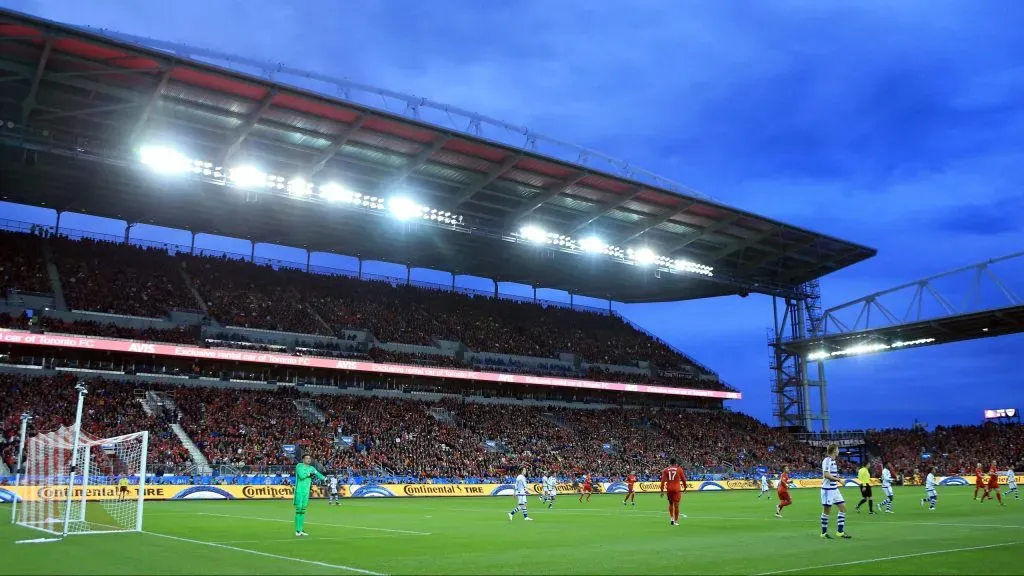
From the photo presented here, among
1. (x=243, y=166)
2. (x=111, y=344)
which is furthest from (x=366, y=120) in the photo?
(x=111, y=344)

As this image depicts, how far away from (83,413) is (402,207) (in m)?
22.4

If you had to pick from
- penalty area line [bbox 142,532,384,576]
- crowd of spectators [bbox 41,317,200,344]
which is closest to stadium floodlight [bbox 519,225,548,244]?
crowd of spectators [bbox 41,317,200,344]

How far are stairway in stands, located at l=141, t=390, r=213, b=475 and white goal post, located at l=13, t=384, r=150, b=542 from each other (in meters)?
5.15

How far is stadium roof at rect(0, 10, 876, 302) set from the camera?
39.6 metres

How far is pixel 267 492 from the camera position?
40375 millimetres

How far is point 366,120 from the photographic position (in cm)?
4416

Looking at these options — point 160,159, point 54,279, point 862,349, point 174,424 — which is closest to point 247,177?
point 160,159

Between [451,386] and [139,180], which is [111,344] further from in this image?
[451,386]

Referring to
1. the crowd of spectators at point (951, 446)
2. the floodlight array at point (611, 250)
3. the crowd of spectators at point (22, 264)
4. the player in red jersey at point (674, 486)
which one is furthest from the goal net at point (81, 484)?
the crowd of spectators at point (951, 446)

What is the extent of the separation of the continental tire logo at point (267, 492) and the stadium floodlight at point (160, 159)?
1799cm

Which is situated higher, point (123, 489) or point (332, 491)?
point (123, 489)

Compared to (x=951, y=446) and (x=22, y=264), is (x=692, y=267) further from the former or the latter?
(x=22, y=264)

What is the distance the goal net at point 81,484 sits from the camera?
64.4 feet

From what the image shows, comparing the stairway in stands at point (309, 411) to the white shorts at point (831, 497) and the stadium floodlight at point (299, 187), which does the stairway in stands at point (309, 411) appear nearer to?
the stadium floodlight at point (299, 187)
